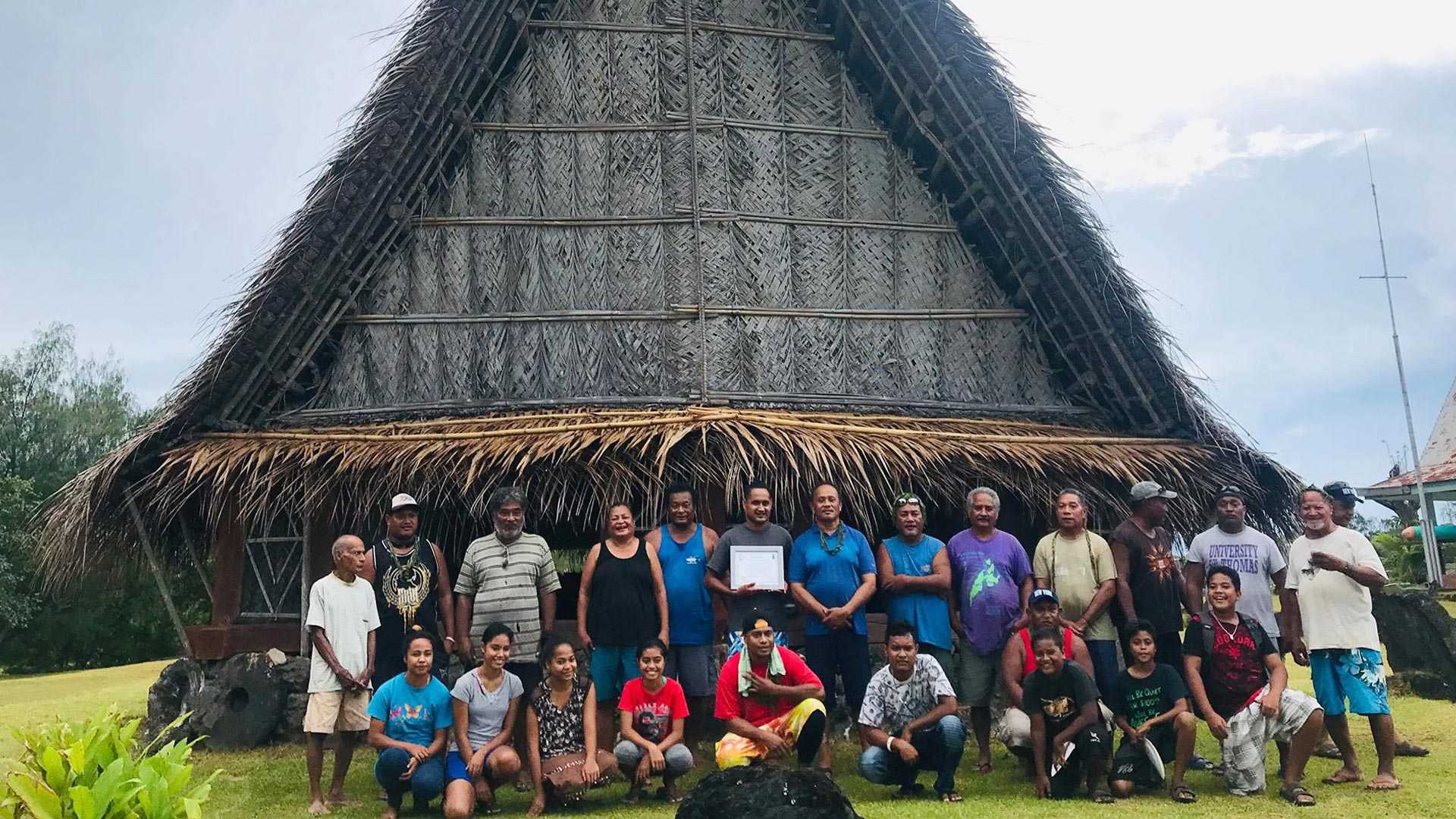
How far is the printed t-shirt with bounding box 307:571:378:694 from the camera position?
5.30m

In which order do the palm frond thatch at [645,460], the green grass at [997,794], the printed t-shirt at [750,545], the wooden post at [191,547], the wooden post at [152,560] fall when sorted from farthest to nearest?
the wooden post at [191,547] < the wooden post at [152,560] < the palm frond thatch at [645,460] < the printed t-shirt at [750,545] < the green grass at [997,794]

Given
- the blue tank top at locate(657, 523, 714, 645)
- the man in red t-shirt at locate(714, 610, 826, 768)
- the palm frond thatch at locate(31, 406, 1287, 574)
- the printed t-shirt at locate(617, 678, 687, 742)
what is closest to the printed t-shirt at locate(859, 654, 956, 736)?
the man in red t-shirt at locate(714, 610, 826, 768)

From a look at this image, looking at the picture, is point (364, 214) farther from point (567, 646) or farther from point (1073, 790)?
point (1073, 790)

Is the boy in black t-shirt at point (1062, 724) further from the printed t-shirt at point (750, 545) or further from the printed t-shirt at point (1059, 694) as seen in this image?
the printed t-shirt at point (750, 545)

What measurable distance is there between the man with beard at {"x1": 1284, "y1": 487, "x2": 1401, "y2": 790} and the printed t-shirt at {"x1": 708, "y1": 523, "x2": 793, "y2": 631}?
8.48ft

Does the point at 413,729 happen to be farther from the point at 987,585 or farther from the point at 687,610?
the point at 987,585

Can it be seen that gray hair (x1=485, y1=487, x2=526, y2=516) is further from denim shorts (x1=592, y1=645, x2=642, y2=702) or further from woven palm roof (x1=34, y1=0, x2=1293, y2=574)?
woven palm roof (x1=34, y1=0, x2=1293, y2=574)

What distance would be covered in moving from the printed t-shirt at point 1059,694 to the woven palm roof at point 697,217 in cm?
303

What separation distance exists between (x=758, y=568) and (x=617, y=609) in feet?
2.44

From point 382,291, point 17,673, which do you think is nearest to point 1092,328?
point 382,291

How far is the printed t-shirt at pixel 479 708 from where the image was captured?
195 inches

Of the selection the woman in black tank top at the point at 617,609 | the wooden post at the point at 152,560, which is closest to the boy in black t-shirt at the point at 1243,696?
the woman in black tank top at the point at 617,609

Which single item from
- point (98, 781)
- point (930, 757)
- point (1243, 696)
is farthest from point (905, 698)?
point (98, 781)

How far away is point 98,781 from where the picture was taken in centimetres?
367
